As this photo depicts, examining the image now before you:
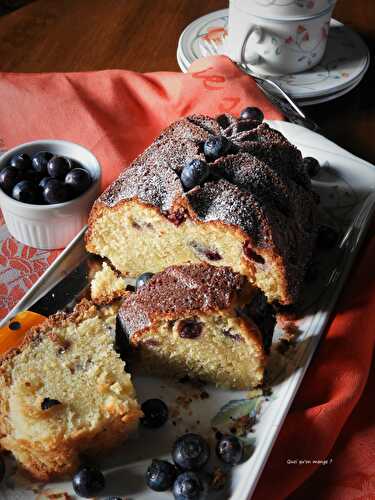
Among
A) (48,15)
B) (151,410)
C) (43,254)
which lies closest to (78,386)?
(151,410)

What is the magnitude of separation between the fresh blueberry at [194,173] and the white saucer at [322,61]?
1277 millimetres

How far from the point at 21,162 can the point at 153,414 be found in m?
1.33

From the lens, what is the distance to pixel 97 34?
4.07m

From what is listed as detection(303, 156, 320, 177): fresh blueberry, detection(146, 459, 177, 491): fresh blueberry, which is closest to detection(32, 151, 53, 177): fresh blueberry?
detection(303, 156, 320, 177): fresh blueberry

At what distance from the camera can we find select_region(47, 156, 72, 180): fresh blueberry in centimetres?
286

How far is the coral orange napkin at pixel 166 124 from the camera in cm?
224

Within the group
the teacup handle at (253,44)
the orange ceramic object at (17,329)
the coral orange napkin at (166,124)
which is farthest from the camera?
the teacup handle at (253,44)

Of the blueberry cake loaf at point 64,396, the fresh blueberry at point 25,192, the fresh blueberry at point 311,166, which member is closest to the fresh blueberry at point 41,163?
the fresh blueberry at point 25,192

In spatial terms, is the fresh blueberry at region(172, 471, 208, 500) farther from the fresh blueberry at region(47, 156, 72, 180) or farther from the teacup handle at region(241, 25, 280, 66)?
the teacup handle at region(241, 25, 280, 66)

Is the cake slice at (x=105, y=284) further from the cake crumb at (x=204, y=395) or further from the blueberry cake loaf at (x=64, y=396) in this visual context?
the cake crumb at (x=204, y=395)

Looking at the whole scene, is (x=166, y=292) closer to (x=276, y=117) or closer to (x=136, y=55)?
Result: (x=276, y=117)

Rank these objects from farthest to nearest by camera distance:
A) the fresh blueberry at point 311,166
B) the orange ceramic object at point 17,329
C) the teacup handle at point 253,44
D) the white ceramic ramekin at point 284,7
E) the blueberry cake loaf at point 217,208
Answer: the teacup handle at point 253,44, the white ceramic ramekin at point 284,7, the fresh blueberry at point 311,166, the blueberry cake loaf at point 217,208, the orange ceramic object at point 17,329

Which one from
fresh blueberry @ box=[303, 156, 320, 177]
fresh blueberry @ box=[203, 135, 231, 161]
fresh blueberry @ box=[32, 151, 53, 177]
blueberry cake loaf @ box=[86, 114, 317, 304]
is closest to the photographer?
blueberry cake loaf @ box=[86, 114, 317, 304]

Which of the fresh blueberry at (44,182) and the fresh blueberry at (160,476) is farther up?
the fresh blueberry at (44,182)
